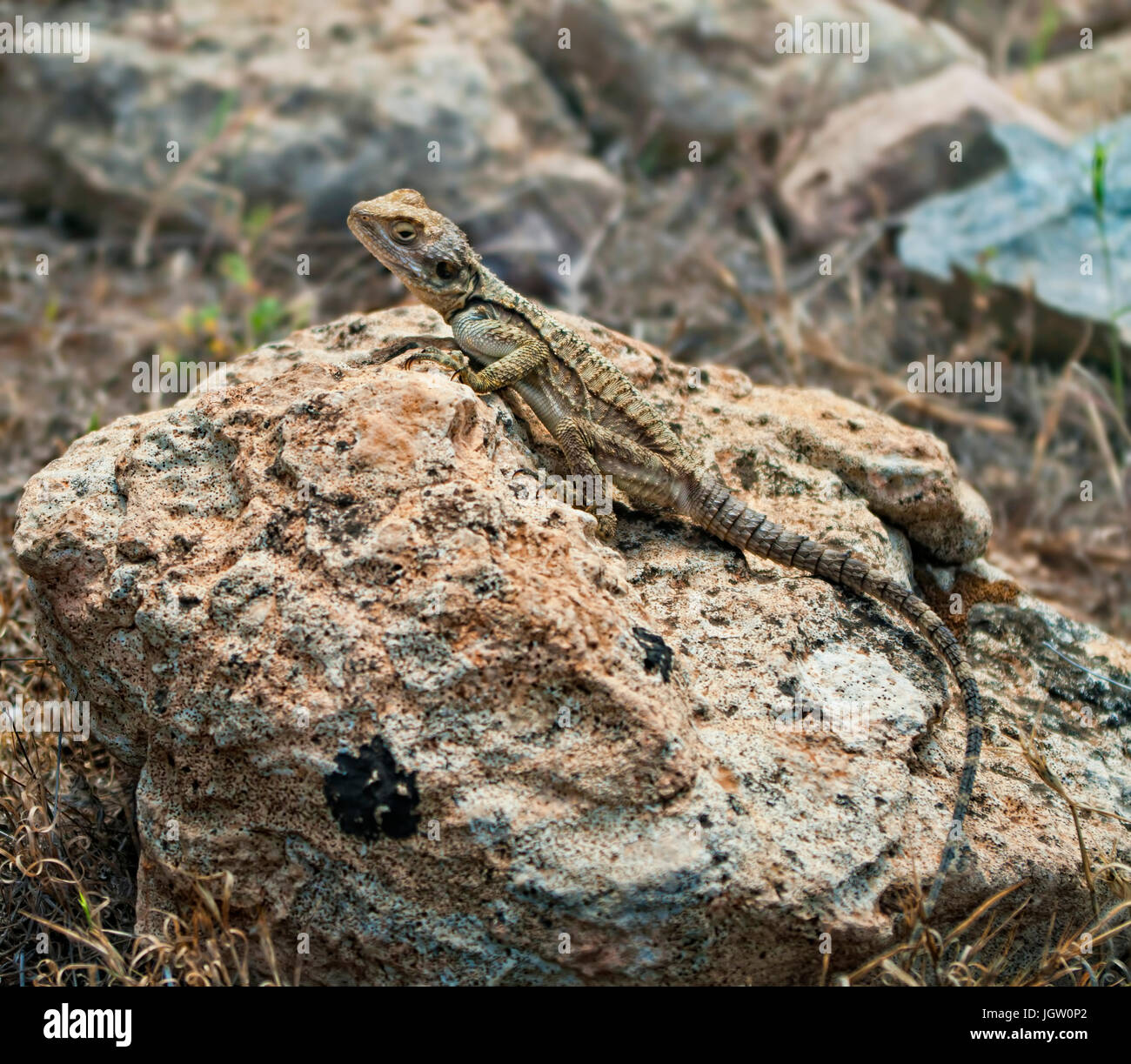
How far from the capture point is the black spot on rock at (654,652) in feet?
11.3

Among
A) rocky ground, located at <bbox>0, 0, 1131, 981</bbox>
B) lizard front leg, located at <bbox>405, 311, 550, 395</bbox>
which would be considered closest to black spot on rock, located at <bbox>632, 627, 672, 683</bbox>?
lizard front leg, located at <bbox>405, 311, 550, 395</bbox>

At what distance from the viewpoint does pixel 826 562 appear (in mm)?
4266

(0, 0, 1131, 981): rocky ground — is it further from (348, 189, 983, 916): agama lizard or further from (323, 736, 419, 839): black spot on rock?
(323, 736, 419, 839): black spot on rock

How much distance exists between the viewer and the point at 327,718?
3270 millimetres

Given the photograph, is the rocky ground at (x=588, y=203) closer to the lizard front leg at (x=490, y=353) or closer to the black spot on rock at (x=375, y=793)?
the lizard front leg at (x=490, y=353)

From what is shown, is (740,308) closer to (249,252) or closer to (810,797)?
(249,252)

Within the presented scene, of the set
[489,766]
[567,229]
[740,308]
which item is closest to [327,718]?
[489,766]

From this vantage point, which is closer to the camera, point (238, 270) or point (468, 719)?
point (468, 719)

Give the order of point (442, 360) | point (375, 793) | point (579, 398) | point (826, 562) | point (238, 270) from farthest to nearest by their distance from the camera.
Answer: point (238, 270)
point (579, 398)
point (442, 360)
point (826, 562)
point (375, 793)

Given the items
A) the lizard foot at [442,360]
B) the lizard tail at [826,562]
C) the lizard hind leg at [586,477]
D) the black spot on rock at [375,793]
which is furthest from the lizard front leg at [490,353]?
the black spot on rock at [375,793]

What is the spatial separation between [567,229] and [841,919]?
302 inches

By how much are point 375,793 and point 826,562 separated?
1.95 metres

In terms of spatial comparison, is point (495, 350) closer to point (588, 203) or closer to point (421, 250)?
point (421, 250)

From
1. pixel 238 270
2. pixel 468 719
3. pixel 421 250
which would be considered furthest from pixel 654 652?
pixel 238 270
